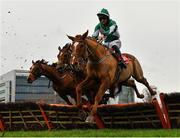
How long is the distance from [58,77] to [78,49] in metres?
4.93

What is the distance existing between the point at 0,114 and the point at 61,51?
342 cm

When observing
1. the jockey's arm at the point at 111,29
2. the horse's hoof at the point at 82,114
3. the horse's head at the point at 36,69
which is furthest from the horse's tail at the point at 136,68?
the horse's head at the point at 36,69

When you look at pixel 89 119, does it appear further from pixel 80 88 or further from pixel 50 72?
pixel 50 72

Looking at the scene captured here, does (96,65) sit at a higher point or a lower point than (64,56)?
higher

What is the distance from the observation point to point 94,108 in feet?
44.7

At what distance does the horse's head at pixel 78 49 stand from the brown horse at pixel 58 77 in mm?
4227

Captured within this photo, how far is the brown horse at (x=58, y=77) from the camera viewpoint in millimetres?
18047

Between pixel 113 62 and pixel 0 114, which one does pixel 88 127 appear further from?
pixel 0 114

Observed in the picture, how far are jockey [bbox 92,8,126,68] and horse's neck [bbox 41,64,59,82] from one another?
11.2ft

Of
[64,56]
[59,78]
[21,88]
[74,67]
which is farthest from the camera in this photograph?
[21,88]

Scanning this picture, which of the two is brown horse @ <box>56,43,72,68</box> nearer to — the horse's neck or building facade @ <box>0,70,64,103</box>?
the horse's neck

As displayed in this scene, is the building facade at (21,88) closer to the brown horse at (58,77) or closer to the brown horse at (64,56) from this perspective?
the brown horse at (58,77)

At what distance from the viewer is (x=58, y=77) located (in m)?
18.2

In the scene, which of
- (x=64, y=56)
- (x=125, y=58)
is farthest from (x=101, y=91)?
(x=64, y=56)
